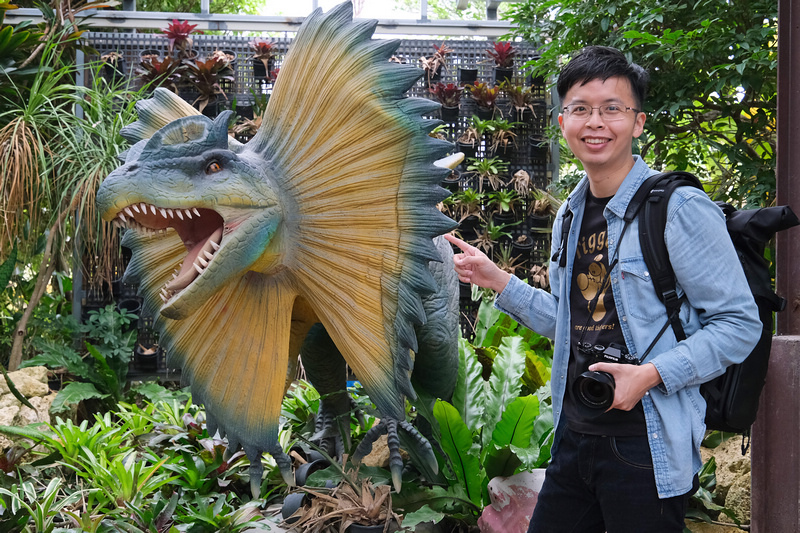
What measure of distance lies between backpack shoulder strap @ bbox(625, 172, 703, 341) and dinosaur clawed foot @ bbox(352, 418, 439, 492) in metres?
0.93

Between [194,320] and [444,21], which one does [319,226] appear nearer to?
[194,320]

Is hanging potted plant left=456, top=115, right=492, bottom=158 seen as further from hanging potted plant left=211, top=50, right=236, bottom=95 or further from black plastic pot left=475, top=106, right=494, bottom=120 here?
hanging potted plant left=211, top=50, right=236, bottom=95

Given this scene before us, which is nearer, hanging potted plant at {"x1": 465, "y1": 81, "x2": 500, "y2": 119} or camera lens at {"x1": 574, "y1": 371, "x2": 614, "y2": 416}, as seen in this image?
camera lens at {"x1": 574, "y1": 371, "x2": 614, "y2": 416}

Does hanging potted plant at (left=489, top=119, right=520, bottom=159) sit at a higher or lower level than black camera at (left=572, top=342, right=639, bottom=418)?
higher

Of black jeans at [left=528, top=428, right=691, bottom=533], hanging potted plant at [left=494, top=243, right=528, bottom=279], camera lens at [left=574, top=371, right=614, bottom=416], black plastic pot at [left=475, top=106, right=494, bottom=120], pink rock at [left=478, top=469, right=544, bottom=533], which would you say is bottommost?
pink rock at [left=478, top=469, right=544, bottom=533]

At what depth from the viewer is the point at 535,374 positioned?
351cm

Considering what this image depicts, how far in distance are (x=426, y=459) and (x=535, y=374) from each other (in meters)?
1.35

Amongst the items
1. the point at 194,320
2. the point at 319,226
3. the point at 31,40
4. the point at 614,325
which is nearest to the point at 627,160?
the point at 614,325

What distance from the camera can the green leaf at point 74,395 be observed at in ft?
12.6

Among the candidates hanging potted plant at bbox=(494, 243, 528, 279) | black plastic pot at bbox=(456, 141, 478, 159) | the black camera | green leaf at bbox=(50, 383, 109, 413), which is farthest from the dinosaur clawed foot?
black plastic pot at bbox=(456, 141, 478, 159)

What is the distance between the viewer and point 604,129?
1.30m

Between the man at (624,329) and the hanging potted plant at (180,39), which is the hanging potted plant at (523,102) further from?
the man at (624,329)

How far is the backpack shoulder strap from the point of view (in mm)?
1219

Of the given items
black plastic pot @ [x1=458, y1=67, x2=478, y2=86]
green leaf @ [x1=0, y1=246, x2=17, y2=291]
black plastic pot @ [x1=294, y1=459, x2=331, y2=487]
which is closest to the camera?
black plastic pot @ [x1=294, y1=459, x2=331, y2=487]
